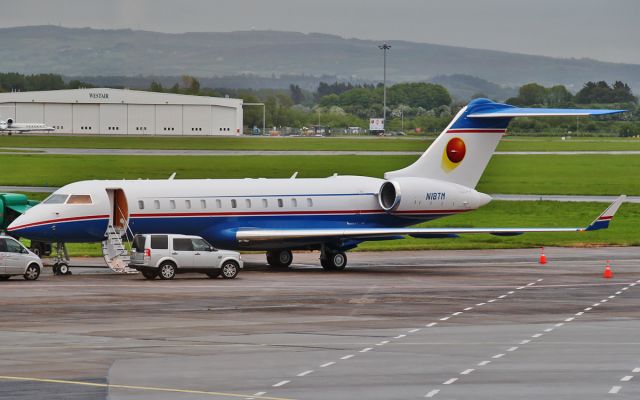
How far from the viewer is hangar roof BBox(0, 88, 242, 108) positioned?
172m

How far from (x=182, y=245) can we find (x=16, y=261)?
5926 millimetres

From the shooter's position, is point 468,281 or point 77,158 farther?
point 77,158

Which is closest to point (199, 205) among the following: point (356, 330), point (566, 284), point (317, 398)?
point (566, 284)

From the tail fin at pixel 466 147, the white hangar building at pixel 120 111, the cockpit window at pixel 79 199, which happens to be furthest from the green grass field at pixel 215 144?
the cockpit window at pixel 79 199

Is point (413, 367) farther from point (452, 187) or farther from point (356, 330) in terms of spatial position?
point (452, 187)

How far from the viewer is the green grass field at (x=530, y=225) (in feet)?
202

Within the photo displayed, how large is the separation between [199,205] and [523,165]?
3183 inches

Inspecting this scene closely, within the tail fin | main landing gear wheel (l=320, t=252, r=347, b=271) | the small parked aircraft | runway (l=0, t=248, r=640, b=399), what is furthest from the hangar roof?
runway (l=0, t=248, r=640, b=399)

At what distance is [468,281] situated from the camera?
4491 cm

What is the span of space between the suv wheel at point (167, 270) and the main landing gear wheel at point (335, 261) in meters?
7.40

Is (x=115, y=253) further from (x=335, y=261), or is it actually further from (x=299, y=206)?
(x=335, y=261)

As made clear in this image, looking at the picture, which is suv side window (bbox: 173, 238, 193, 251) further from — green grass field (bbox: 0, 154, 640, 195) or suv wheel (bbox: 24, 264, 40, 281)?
green grass field (bbox: 0, 154, 640, 195)

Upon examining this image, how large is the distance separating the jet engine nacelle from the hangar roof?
125 m

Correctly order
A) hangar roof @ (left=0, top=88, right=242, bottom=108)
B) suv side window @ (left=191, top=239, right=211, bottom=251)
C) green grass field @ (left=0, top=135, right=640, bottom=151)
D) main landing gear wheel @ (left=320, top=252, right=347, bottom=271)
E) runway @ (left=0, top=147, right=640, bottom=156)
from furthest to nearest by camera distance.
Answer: hangar roof @ (left=0, top=88, right=242, bottom=108) < green grass field @ (left=0, top=135, right=640, bottom=151) < runway @ (left=0, top=147, right=640, bottom=156) < main landing gear wheel @ (left=320, top=252, right=347, bottom=271) < suv side window @ (left=191, top=239, right=211, bottom=251)
